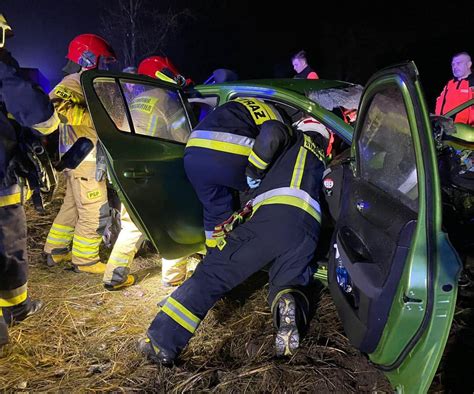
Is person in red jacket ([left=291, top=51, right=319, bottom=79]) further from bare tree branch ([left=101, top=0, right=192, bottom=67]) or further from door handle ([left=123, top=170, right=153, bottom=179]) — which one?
bare tree branch ([left=101, top=0, right=192, bottom=67])

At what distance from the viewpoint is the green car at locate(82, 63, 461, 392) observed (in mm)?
1648

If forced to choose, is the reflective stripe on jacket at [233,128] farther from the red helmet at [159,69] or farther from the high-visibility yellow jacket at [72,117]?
the high-visibility yellow jacket at [72,117]

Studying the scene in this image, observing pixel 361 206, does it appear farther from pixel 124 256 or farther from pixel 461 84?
pixel 461 84

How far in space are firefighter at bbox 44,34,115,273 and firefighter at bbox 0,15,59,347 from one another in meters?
0.82

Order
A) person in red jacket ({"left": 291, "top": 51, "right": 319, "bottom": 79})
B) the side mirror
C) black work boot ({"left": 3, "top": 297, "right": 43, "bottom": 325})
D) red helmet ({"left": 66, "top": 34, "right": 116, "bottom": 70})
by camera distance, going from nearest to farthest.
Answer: black work boot ({"left": 3, "top": 297, "right": 43, "bottom": 325})
the side mirror
red helmet ({"left": 66, "top": 34, "right": 116, "bottom": 70})
person in red jacket ({"left": 291, "top": 51, "right": 319, "bottom": 79})

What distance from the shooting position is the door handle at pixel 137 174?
110 inches

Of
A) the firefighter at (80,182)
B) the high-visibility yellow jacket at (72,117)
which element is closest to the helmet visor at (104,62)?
the firefighter at (80,182)

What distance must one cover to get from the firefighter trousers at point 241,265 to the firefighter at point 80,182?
1.57 metres

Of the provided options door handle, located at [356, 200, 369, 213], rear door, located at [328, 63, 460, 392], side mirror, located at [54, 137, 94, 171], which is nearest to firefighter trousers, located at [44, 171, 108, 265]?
side mirror, located at [54, 137, 94, 171]

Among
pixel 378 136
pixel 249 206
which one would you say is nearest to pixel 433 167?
pixel 378 136

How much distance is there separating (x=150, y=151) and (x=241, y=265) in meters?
1.05

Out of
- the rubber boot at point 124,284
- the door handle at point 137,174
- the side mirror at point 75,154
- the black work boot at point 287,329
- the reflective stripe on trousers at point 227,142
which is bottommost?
the rubber boot at point 124,284

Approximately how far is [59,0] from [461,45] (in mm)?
24228

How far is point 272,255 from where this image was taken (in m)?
2.63
